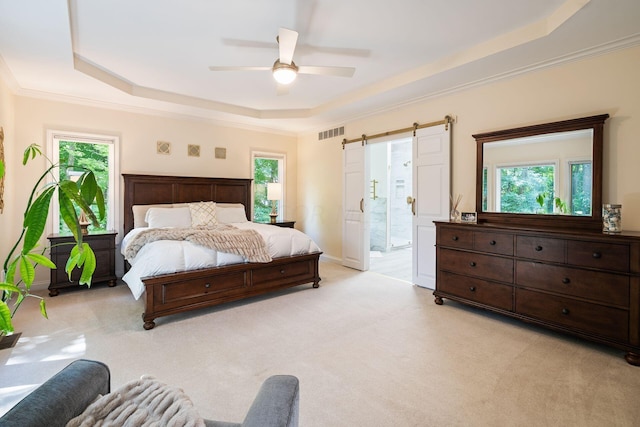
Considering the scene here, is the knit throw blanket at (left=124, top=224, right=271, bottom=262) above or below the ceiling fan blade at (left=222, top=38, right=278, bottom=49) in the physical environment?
below

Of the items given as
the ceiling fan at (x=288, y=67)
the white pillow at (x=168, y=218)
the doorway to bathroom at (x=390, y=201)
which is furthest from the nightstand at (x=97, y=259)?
the doorway to bathroom at (x=390, y=201)

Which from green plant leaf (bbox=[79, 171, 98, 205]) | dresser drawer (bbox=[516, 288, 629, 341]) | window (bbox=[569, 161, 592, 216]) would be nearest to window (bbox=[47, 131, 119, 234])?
green plant leaf (bbox=[79, 171, 98, 205])

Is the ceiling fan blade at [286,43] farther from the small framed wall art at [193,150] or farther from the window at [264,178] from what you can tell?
the window at [264,178]

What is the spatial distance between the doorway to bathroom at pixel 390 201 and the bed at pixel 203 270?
2.60 meters

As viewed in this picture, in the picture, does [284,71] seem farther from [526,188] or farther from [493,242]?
[526,188]

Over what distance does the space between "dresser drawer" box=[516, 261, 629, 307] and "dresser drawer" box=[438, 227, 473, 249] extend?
518mm

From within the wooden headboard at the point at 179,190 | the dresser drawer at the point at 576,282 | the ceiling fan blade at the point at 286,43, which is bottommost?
the dresser drawer at the point at 576,282

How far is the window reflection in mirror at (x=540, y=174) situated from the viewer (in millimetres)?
3018

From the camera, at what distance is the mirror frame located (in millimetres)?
2902

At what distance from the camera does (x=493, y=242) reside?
3.21m

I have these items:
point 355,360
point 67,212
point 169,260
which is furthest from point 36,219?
point 169,260

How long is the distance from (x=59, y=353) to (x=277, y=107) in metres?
4.28

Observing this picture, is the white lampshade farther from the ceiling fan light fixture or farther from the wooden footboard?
the ceiling fan light fixture

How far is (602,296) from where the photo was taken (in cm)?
255
